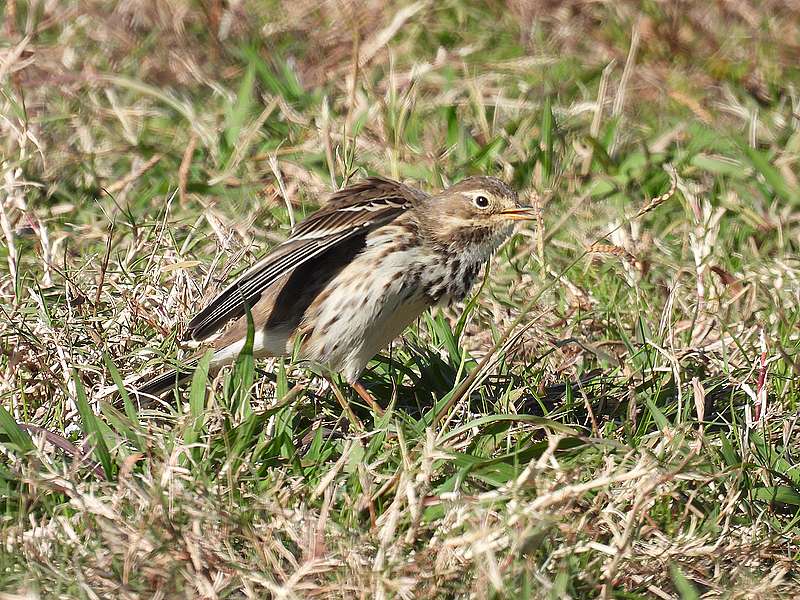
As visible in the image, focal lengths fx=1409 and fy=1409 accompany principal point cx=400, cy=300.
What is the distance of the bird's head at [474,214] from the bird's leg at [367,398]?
26.4 inches

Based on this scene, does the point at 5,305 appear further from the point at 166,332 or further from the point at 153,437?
the point at 153,437

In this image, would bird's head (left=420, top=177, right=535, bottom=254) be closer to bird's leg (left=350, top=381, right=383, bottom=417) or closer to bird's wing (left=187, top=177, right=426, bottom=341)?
bird's wing (left=187, top=177, right=426, bottom=341)

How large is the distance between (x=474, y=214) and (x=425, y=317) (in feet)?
2.63

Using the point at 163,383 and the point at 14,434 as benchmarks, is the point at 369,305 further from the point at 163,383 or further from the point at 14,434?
the point at 14,434

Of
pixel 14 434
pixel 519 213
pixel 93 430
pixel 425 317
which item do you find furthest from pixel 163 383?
pixel 519 213

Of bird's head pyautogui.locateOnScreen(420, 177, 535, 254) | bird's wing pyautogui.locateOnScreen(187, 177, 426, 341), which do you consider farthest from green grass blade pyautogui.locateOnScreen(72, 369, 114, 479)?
bird's head pyautogui.locateOnScreen(420, 177, 535, 254)

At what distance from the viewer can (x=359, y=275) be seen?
18.2 feet

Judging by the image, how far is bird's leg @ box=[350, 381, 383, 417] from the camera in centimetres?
548

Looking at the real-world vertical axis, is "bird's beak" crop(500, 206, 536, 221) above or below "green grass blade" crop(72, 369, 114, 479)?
below

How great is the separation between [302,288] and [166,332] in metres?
0.60

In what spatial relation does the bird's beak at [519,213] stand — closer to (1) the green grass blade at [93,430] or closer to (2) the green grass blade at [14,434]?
(1) the green grass blade at [93,430]

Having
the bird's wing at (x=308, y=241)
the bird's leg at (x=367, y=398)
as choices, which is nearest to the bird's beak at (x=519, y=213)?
the bird's wing at (x=308, y=241)

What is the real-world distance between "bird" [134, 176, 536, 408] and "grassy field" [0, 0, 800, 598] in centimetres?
17

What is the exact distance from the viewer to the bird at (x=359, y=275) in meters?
5.50
